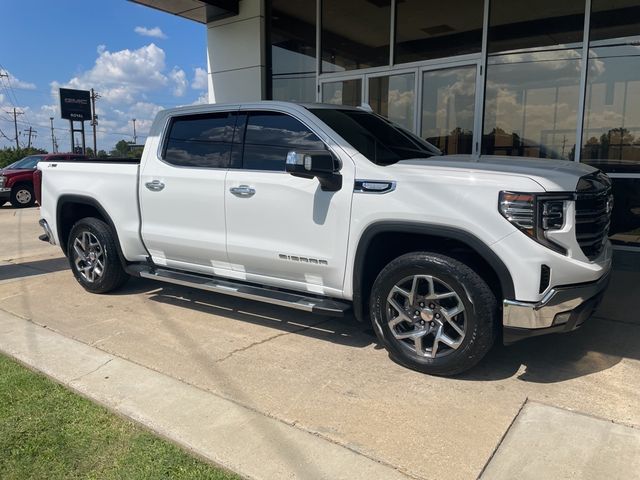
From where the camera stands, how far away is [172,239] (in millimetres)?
5098

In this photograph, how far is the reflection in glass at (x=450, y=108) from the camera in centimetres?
875

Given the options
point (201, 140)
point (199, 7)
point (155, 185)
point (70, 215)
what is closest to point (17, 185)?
point (199, 7)

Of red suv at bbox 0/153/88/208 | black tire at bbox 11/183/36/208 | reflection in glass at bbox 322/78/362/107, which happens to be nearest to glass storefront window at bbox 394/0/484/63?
reflection in glass at bbox 322/78/362/107

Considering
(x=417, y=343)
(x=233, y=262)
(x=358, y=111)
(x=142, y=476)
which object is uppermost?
(x=358, y=111)

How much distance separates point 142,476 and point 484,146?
745 cm

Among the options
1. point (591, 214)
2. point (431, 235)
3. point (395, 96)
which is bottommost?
point (431, 235)

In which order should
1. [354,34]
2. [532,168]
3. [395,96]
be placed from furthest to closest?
1. [354,34]
2. [395,96]
3. [532,168]

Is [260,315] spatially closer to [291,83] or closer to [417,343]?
[417,343]

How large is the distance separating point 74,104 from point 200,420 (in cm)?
3981

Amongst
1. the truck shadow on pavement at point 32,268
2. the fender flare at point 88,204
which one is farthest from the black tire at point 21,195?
the fender flare at point 88,204

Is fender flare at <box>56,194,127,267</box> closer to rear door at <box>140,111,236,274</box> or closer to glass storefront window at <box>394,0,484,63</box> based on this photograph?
rear door at <box>140,111,236,274</box>

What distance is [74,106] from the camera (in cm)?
3769

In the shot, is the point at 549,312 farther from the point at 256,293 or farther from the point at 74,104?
the point at 74,104

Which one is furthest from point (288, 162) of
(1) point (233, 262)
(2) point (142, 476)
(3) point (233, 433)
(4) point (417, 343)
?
(2) point (142, 476)
